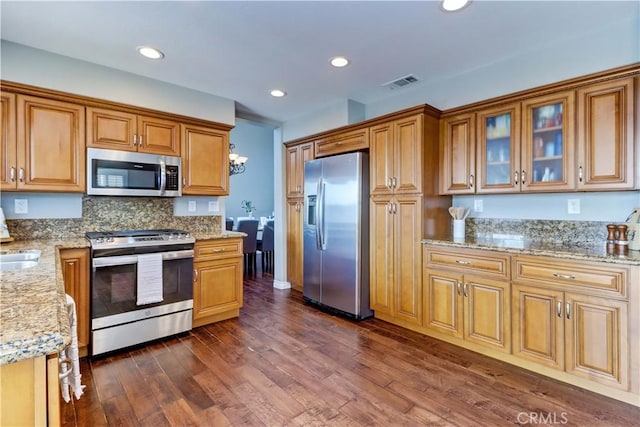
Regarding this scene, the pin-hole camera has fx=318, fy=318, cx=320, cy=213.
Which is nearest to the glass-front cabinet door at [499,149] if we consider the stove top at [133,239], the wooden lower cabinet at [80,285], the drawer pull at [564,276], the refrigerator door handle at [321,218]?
the drawer pull at [564,276]

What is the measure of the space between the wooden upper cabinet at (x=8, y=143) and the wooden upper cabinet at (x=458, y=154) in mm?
3624

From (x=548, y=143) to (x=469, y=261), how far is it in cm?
112

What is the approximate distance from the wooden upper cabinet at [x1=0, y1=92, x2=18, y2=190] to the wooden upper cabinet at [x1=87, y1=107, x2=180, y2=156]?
477 mm

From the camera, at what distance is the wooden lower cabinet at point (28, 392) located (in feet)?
2.35

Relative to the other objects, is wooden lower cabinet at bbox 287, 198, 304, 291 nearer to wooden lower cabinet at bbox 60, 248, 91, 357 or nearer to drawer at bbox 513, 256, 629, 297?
wooden lower cabinet at bbox 60, 248, 91, 357

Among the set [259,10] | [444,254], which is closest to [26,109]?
[259,10]

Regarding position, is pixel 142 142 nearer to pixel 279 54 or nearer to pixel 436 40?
pixel 279 54

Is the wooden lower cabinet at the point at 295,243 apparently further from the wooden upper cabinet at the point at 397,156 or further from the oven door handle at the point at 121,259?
the oven door handle at the point at 121,259

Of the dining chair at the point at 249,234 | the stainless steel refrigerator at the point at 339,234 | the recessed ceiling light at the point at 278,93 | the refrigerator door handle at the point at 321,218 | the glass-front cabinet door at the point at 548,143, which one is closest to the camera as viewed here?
the glass-front cabinet door at the point at 548,143

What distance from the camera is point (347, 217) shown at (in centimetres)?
342

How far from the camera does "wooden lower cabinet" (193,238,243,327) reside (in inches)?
122

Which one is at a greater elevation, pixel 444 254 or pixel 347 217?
pixel 347 217

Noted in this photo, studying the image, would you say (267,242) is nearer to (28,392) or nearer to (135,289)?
(135,289)

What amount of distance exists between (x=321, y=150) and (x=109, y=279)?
2561 mm
